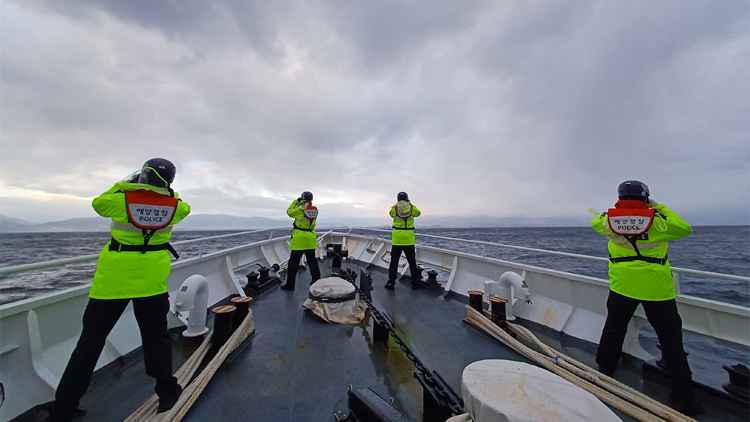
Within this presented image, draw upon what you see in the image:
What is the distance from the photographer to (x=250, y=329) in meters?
3.12

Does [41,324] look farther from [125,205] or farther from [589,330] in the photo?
[589,330]

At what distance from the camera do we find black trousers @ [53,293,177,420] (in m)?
1.79

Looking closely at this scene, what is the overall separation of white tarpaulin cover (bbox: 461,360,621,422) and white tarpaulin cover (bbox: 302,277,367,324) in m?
2.50

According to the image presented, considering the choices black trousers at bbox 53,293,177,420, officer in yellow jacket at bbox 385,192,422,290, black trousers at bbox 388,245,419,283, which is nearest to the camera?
black trousers at bbox 53,293,177,420

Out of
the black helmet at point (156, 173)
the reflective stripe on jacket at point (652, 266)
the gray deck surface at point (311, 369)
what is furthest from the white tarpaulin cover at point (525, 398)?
the black helmet at point (156, 173)

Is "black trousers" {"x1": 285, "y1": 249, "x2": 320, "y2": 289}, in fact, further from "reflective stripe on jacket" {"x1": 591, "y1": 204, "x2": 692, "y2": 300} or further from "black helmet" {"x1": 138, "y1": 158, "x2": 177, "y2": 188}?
"reflective stripe on jacket" {"x1": 591, "y1": 204, "x2": 692, "y2": 300}

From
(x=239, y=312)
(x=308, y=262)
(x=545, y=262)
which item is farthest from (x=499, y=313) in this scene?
(x=545, y=262)

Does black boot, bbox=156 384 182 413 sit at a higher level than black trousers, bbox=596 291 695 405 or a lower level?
lower

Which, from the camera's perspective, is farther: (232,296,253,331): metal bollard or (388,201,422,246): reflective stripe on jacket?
(388,201,422,246): reflective stripe on jacket

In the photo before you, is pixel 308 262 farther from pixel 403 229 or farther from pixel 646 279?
pixel 646 279

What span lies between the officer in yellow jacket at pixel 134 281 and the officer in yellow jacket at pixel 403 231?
3.51 meters

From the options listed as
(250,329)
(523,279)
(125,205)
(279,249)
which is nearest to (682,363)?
(523,279)

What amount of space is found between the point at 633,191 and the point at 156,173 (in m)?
3.79

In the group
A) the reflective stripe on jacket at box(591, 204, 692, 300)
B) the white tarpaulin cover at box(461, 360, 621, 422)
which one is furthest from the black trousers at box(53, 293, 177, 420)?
the reflective stripe on jacket at box(591, 204, 692, 300)
